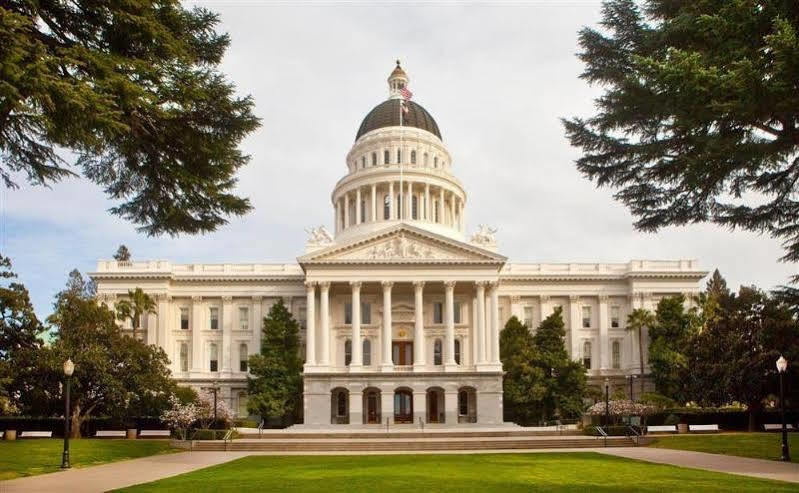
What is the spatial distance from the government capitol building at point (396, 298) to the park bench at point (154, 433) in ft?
46.9

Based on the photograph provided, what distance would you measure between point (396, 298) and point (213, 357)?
1949 centimetres

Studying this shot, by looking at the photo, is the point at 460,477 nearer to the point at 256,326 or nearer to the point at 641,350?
the point at 641,350

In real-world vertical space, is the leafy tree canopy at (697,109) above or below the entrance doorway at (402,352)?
above

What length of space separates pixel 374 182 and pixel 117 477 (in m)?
60.8

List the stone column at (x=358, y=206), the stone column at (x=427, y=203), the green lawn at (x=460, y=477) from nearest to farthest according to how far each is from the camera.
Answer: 1. the green lawn at (x=460, y=477)
2. the stone column at (x=427, y=203)
3. the stone column at (x=358, y=206)

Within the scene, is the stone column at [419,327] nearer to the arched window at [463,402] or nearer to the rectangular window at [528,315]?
the arched window at [463,402]

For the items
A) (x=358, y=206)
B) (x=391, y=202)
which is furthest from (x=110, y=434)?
(x=358, y=206)

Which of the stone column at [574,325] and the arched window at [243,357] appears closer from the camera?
the arched window at [243,357]

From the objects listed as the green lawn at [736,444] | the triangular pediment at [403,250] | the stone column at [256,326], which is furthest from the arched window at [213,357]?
the green lawn at [736,444]

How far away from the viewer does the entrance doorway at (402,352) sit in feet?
238

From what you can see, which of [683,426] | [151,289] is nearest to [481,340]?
[683,426]

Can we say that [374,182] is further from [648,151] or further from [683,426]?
[648,151]

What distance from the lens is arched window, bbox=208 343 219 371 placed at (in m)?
78.6

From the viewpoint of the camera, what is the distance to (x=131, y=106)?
15227 mm
